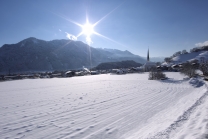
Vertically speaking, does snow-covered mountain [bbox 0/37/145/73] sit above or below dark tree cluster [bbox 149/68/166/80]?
above

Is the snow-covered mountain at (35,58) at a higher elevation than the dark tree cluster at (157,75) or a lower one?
higher

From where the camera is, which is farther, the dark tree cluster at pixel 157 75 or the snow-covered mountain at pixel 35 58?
the snow-covered mountain at pixel 35 58

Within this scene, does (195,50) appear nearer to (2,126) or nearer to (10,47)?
(2,126)

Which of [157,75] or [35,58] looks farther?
[35,58]

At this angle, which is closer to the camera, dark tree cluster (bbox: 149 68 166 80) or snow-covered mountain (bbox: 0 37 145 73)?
dark tree cluster (bbox: 149 68 166 80)

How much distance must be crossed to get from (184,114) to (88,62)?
196973mm

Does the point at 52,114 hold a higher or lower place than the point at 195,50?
lower

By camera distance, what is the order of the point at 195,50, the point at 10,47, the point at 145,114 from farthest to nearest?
the point at 10,47 < the point at 195,50 < the point at 145,114

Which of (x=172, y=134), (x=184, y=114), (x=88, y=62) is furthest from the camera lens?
(x=88, y=62)

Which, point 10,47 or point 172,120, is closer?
point 172,120

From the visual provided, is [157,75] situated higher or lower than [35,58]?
lower

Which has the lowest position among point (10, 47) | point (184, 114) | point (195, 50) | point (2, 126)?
point (2, 126)

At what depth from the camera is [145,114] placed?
6055mm

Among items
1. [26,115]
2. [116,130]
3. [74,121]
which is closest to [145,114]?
[116,130]
